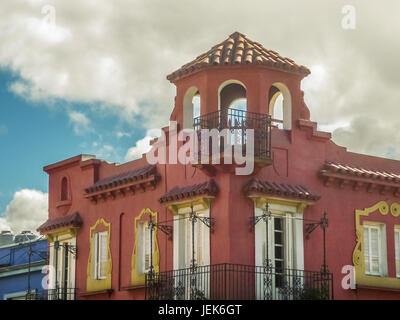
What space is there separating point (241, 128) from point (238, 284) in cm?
407

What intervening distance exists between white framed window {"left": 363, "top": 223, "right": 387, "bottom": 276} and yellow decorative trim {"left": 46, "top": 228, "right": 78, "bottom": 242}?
9.27 m

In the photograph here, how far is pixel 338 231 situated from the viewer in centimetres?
2861

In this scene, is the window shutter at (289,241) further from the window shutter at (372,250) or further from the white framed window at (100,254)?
the white framed window at (100,254)

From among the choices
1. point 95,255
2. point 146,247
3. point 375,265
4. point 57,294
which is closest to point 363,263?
point 375,265

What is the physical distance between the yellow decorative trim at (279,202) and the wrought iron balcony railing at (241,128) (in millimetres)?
1113

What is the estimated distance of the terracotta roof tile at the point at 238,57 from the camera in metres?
27.5

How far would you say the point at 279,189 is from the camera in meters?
26.8

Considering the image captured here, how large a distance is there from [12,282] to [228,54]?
14.8 m

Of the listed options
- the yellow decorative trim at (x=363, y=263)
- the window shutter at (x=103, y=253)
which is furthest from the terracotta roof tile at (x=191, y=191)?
the yellow decorative trim at (x=363, y=263)

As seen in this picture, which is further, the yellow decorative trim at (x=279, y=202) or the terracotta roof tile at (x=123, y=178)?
the terracotta roof tile at (x=123, y=178)

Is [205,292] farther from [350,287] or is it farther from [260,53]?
[260,53]

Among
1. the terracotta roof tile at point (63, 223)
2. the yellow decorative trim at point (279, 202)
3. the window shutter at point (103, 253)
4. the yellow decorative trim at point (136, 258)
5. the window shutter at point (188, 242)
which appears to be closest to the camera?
the yellow decorative trim at point (279, 202)
